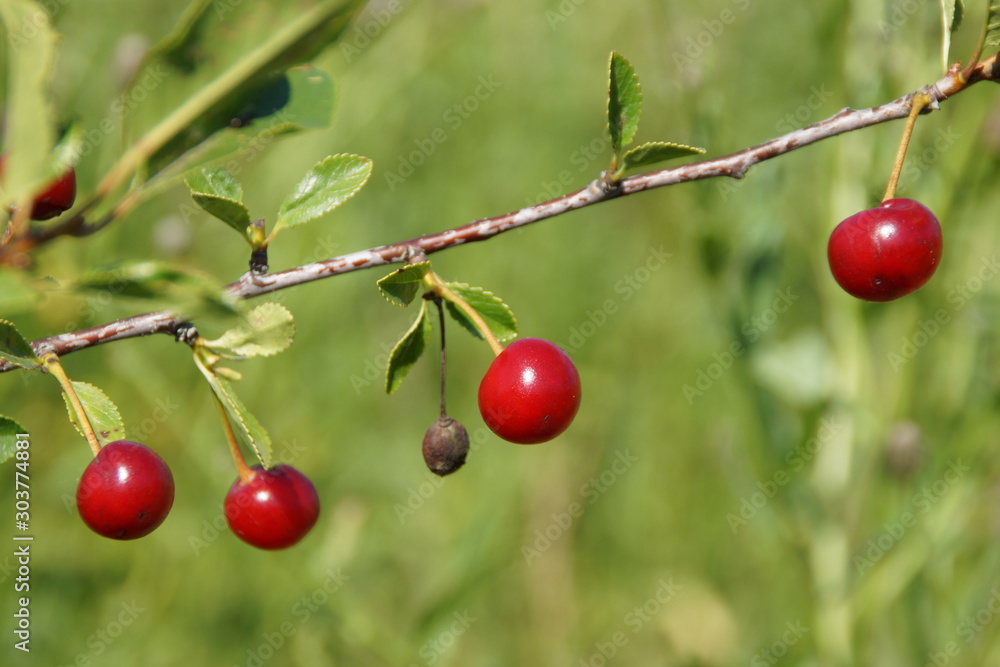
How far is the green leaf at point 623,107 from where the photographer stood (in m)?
1.30

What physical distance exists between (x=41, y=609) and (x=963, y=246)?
3.37 metres

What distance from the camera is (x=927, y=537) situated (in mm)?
2551

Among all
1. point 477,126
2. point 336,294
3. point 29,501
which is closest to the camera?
point 29,501

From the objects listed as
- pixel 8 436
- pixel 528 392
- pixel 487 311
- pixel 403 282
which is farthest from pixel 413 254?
pixel 8 436

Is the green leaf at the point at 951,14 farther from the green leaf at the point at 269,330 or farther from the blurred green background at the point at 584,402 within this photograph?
the blurred green background at the point at 584,402

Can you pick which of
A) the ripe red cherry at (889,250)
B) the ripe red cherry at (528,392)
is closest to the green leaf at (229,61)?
the ripe red cherry at (528,392)

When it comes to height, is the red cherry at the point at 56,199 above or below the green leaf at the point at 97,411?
above

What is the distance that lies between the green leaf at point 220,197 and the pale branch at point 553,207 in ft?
0.30

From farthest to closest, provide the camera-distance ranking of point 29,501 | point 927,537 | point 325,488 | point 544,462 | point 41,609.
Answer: point 544,462 → point 325,488 → point 29,501 → point 41,609 → point 927,537

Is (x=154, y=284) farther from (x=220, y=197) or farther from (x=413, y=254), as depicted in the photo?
(x=413, y=254)

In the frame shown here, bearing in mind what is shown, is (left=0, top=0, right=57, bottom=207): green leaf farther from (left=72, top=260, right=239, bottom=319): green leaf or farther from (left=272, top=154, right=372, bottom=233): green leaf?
(left=272, top=154, right=372, bottom=233): green leaf

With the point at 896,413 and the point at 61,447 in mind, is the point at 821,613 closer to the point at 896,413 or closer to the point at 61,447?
the point at 896,413

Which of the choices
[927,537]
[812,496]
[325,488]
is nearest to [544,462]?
[325,488]

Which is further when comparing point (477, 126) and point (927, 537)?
point (477, 126)
